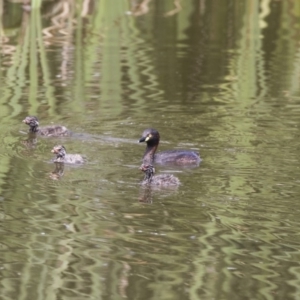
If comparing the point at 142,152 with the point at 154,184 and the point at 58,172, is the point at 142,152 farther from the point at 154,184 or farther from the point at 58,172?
the point at 154,184

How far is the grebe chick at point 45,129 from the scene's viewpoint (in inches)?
417

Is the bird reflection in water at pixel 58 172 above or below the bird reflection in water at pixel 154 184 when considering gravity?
below

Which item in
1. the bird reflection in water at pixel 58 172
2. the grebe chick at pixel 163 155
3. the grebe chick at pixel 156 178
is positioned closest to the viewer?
the grebe chick at pixel 156 178

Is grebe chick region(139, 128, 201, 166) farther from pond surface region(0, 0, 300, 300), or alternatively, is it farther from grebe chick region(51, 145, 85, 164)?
grebe chick region(51, 145, 85, 164)

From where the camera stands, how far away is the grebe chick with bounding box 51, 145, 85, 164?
9403 millimetres

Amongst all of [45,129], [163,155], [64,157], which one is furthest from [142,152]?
[45,129]

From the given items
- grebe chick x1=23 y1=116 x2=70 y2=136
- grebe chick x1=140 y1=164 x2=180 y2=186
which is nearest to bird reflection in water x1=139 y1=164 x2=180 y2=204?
grebe chick x1=140 y1=164 x2=180 y2=186

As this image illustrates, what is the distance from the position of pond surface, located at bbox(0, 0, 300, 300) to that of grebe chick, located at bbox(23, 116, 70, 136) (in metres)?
0.11

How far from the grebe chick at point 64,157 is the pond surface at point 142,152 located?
0.34ft

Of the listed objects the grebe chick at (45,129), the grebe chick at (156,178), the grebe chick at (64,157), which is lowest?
the grebe chick at (45,129)

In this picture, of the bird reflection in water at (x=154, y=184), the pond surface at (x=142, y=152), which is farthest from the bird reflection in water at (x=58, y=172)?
the bird reflection in water at (x=154, y=184)

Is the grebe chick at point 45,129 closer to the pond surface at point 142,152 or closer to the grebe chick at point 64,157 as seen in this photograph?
the pond surface at point 142,152

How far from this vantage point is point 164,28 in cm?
1783

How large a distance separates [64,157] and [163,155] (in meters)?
0.97
